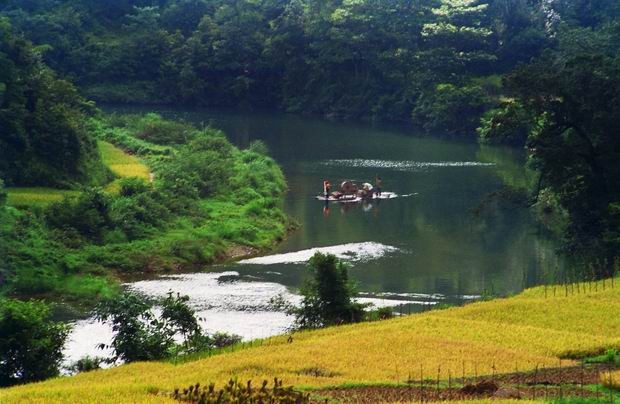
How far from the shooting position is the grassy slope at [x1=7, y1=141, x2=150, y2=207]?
60.3m

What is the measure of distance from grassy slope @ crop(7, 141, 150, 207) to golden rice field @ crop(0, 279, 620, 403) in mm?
26615

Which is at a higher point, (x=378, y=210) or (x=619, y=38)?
(x=619, y=38)

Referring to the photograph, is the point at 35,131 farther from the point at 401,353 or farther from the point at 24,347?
the point at 401,353

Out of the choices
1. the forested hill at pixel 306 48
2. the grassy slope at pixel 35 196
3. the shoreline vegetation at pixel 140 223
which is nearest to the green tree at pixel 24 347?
the shoreline vegetation at pixel 140 223

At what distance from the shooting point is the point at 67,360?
132ft

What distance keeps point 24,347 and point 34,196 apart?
27.0 metres

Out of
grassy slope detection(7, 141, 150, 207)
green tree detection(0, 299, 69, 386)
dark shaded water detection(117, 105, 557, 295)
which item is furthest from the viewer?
grassy slope detection(7, 141, 150, 207)

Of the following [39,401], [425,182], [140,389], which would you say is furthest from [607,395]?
[425,182]

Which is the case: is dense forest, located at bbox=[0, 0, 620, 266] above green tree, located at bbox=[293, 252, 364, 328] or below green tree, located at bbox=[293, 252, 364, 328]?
above

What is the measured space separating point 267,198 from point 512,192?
18145 millimetres

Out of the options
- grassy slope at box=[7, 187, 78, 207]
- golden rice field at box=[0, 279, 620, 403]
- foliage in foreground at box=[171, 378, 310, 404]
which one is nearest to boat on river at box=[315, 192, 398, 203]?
grassy slope at box=[7, 187, 78, 207]

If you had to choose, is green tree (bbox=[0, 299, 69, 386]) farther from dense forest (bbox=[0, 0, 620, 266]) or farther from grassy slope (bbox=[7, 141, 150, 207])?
dense forest (bbox=[0, 0, 620, 266])

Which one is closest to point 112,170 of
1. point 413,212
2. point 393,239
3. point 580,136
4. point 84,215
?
point 84,215

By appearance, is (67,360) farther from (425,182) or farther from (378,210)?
(425,182)
